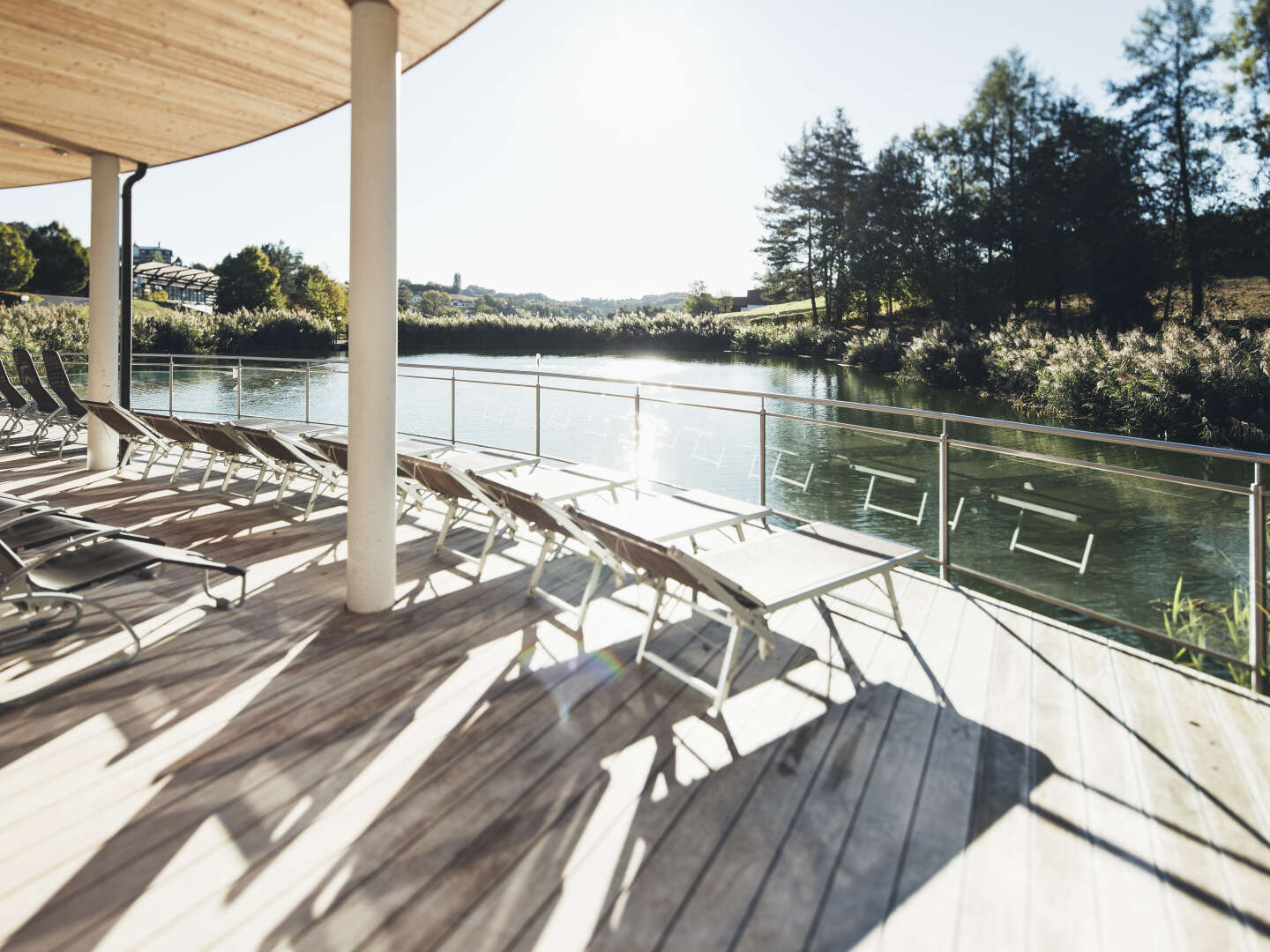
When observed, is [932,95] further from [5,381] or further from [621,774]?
[621,774]

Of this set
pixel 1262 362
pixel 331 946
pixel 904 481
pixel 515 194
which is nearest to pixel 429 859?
pixel 331 946

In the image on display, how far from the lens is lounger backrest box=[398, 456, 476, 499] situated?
12.4 ft

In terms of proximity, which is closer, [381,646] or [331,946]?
[331,946]

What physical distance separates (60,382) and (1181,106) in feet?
96.1

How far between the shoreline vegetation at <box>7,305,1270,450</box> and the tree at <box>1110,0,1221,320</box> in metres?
4.11

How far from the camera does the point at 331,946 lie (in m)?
1.52

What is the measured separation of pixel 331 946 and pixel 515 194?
65.8 m

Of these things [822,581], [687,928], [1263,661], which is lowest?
[687,928]

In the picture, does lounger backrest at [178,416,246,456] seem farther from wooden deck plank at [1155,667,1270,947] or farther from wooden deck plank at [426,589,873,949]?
wooden deck plank at [1155,667,1270,947]

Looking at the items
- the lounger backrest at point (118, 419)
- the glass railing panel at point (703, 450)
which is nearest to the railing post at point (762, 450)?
the lounger backrest at point (118, 419)

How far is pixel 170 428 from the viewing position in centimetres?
565

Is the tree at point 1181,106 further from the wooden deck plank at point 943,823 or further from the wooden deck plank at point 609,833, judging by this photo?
the wooden deck plank at point 609,833

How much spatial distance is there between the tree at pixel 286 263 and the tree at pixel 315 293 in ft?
1.03

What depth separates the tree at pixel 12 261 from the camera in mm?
40312
